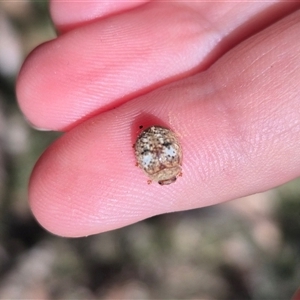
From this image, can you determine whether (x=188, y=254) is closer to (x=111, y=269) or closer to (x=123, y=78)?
(x=111, y=269)

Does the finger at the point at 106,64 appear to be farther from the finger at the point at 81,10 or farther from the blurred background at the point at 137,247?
the blurred background at the point at 137,247

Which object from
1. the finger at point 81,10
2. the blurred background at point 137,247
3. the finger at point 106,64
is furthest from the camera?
the blurred background at point 137,247

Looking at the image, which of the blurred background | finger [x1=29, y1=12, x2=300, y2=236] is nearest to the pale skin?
finger [x1=29, y1=12, x2=300, y2=236]

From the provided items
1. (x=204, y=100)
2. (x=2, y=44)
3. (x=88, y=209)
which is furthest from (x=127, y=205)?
(x=2, y=44)

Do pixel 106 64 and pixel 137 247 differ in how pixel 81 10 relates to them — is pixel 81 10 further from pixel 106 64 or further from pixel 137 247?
pixel 137 247

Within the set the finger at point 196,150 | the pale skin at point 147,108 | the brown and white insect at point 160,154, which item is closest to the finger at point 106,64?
the pale skin at point 147,108

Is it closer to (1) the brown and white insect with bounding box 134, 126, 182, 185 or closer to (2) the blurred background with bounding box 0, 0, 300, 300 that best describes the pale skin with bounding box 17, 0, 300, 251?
(1) the brown and white insect with bounding box 134, 126, 182, 185

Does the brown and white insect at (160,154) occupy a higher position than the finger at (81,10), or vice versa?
the finger at (81,10)
